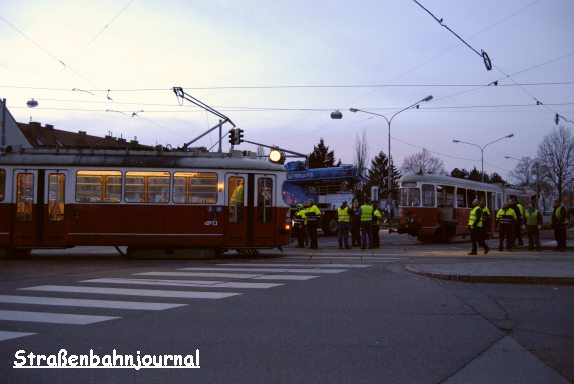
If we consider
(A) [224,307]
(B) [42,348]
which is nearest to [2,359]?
(B) [42,348]

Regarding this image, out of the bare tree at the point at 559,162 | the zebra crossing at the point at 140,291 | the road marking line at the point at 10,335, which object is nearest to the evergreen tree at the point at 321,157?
the bare tree at the point at 559,162

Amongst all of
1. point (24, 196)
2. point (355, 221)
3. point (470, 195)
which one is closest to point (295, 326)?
point (24, 196)

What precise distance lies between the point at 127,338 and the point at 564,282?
8.36m

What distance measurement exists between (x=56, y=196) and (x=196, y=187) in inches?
159

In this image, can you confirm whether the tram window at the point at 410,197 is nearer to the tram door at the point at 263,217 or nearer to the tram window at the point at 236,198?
the tram door at the point at 263,217

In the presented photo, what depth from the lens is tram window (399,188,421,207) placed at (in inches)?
942

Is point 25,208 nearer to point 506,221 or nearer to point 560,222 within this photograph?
point 506,221

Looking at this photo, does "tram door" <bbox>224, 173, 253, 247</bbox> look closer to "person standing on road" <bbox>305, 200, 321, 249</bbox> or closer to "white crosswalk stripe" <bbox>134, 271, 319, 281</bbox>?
"white crosswalk stripe" <bbox>134, 271, 319, 281</bbox>

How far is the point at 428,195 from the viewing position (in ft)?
78.8

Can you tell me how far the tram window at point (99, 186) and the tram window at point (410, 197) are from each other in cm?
1310

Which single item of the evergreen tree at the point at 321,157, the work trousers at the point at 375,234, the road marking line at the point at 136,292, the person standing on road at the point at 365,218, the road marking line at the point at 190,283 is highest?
the evergreen tree at the point at 321,157

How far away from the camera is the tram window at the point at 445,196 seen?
80.1ft

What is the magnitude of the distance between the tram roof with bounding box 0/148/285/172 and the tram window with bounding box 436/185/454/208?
34.8 ft

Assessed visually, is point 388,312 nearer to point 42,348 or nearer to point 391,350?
point 391,350
